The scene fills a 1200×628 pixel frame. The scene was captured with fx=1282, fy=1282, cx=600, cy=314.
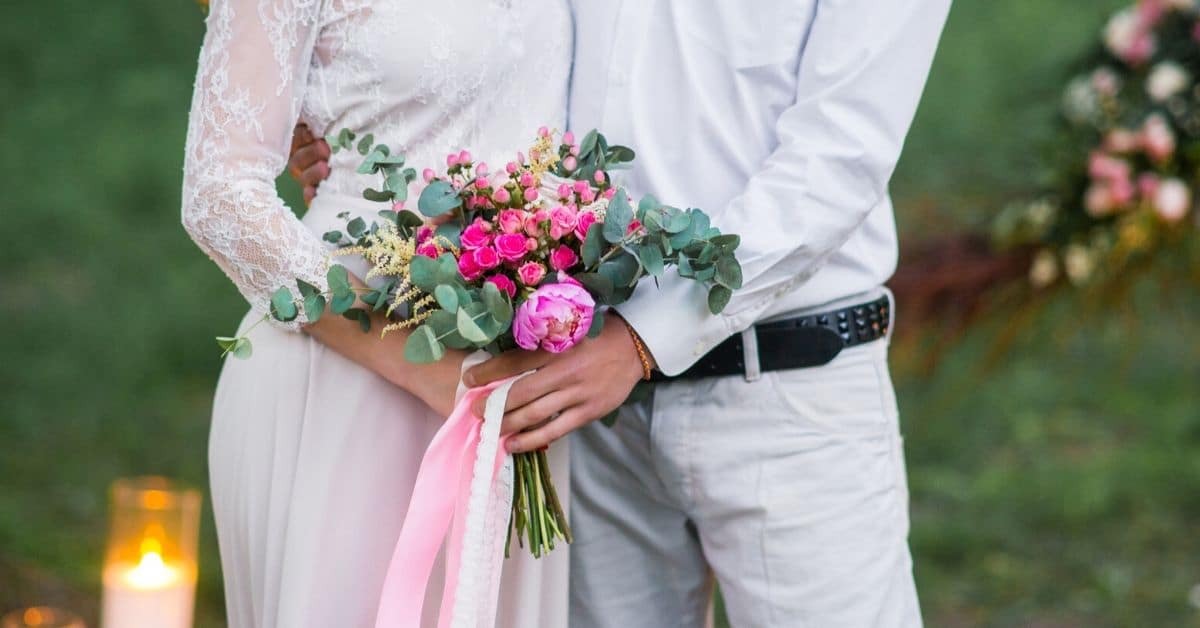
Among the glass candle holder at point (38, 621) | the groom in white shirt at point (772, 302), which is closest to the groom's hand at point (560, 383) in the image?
the groom in white shirt at point (772, 302)

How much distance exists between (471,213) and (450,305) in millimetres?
168

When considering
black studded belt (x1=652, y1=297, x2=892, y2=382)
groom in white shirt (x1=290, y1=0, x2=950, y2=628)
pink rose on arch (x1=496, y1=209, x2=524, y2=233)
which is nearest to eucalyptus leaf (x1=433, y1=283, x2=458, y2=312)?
pink rose on arch (x1=496, y1=209, x2=524, y2=233)

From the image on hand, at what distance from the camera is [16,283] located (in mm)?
5086

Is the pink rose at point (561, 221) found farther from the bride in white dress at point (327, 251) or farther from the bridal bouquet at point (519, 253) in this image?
the bride in white dress at point (327, 251)

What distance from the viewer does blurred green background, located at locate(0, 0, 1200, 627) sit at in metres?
3.79

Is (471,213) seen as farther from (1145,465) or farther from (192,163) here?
(1145,465)

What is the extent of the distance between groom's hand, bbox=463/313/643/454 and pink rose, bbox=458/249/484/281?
0.47ft

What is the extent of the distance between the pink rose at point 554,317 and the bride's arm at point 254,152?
0.21 m

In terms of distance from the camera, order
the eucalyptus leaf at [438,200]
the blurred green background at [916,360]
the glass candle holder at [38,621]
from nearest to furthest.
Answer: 1. the eucalyptus leaf at [438,200]
2. the glass candle holder at [38,621]
3. the blurred green background at [916,360]

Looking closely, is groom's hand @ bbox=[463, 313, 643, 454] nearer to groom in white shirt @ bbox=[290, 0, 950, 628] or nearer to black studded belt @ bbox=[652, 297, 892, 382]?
groom in white shirt @ bbox=[290, 0, 950, 628]

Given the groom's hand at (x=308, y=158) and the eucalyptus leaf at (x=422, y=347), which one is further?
the groom's hand at (x=308, y=158)

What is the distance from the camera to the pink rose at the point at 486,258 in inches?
54.7

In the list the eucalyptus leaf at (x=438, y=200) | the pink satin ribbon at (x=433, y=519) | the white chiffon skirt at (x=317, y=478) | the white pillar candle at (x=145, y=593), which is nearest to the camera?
the eucalyptus leaf at (x=438, y=200)

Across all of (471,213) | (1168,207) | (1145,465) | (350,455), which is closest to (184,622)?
(350,455)
